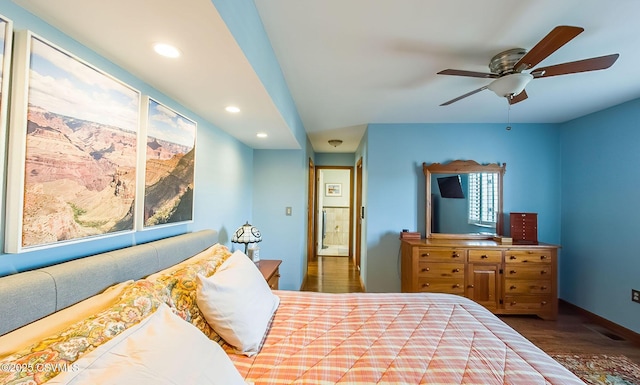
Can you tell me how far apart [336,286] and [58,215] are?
3.49 meters

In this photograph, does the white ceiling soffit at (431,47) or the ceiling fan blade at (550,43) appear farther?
the white ceiling soffit at (431,47)

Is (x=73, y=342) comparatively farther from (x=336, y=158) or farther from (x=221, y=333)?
(x=336, y=158)

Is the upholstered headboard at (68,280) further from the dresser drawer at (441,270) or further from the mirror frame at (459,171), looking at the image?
the mirror frame at (459,171)

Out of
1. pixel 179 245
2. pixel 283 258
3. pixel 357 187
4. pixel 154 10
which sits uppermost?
pixel 154 10

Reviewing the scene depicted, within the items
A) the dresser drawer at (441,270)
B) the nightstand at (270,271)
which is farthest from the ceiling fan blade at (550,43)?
the nightstand at (270,271)

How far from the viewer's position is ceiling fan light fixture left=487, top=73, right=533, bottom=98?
168cm

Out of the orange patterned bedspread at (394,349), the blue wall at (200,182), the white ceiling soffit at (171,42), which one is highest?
the white ceiling soffit at (171,42)

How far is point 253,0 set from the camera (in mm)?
1266

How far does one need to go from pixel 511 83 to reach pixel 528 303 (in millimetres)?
2514

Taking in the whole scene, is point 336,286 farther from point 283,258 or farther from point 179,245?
point 179,245

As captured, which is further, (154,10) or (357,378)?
(357,378)

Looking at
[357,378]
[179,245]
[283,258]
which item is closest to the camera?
[357,378]

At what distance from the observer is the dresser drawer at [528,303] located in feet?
9.22

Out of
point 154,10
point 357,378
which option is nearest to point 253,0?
point 154,10
